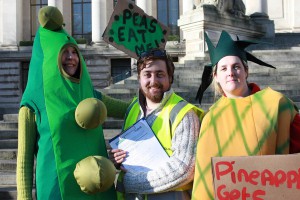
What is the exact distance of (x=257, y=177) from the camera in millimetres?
2512

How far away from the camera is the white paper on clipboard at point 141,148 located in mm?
3090

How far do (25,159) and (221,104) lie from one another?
4.36 ft

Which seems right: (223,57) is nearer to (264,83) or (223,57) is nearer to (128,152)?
(128,152)

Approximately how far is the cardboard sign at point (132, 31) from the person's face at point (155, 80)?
1.23 meters

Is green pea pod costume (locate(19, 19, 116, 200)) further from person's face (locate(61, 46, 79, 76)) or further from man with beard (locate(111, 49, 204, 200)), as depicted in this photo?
man with beard (locate(111, 49, 204, 200))

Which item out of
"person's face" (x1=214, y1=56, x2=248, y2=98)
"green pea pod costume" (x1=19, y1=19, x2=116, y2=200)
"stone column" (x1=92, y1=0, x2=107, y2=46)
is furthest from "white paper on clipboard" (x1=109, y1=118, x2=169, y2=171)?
"stone column" (x1=92, y1=0, x2=107, y2=46)

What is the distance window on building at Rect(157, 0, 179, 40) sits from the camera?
116 ft

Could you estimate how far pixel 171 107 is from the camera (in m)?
3.14

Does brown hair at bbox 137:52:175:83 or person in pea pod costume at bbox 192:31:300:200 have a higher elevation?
brown hair at bbox 137:52:175:83

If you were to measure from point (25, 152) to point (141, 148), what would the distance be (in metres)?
0.76

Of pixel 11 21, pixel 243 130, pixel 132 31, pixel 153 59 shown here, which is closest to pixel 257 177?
pixel 243 130

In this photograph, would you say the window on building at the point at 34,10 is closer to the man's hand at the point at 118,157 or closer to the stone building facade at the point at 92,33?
the stone building facade at the point at 92,33

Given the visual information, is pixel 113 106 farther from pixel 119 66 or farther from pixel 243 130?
pixel 119 66

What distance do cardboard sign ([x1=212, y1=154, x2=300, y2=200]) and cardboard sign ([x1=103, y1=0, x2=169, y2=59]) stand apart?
6.95 feet
